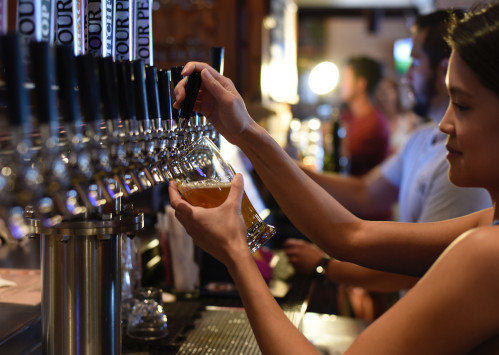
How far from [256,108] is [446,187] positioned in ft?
6.48

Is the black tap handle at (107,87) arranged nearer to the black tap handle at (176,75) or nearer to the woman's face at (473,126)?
the black tap handle at (176,75)

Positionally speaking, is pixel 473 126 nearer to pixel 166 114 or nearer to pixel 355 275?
pixel 166 114

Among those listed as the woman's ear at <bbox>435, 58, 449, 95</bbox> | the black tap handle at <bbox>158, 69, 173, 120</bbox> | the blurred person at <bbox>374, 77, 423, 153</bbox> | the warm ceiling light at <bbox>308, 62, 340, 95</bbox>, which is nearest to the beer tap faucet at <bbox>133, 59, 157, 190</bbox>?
the black tap handle at <bbox>158, 69, 173, 120</bbox>

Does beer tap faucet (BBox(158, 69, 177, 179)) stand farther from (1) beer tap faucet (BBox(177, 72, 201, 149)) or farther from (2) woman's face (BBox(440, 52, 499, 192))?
(2) woman's face (BBox(440, 52, 499, 192))

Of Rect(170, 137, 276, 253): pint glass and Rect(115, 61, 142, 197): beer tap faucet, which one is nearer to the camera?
Rect(115, 61, 142, 197): beer tap faucet

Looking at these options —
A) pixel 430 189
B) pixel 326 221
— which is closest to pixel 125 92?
pixel 326 221

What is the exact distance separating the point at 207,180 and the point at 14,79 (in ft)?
2.15

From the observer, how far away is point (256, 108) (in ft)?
13.7

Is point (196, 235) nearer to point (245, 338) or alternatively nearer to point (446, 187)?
point (245, 338)

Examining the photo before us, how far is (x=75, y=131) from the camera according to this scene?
914 mm

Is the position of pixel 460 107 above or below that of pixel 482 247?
above

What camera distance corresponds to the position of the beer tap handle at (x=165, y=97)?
48.9 inches

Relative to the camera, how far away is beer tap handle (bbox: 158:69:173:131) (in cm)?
124

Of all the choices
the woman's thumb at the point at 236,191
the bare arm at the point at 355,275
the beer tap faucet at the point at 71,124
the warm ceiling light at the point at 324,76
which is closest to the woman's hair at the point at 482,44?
the woman's thumb at the point at 236,191
